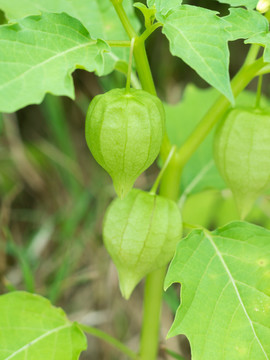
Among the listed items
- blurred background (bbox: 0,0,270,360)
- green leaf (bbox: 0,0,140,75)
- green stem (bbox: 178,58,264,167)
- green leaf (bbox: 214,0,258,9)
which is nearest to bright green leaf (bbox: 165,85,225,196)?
blurred background (bbox: 0,0,270,360)

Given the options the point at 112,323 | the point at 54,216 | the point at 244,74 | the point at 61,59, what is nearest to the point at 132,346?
the point at 112,323

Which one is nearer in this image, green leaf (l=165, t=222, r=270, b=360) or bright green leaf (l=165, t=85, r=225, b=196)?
green leaf (l=165, t=222, r=270, b=360)

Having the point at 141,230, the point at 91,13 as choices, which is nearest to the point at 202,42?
the point at 141,230

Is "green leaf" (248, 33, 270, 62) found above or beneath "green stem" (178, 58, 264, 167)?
above

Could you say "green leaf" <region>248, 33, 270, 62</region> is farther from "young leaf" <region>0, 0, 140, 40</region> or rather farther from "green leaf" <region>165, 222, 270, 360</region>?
"young leaf" <region>0, 0, 140, 40</region>

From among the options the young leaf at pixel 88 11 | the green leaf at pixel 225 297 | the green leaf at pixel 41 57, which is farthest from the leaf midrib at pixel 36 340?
the young leaf at pixel 88 11

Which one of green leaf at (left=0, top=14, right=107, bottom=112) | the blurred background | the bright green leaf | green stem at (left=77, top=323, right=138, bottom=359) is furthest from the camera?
A: the blurred background

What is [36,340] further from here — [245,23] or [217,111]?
[245,23]
